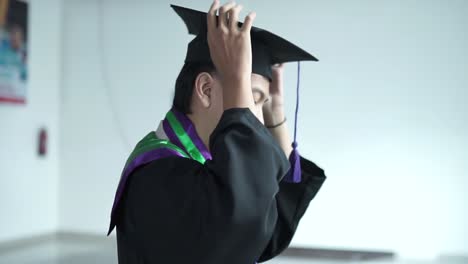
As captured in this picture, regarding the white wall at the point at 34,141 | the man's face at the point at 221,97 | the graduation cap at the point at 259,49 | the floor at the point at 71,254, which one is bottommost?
the floor at the point at 71,254

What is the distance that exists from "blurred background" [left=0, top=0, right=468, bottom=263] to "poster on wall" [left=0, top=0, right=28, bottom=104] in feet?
0.05

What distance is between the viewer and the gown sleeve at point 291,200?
4.53ft

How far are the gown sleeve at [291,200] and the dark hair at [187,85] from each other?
14.4 inches

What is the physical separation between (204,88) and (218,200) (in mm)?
315

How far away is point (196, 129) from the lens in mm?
1188

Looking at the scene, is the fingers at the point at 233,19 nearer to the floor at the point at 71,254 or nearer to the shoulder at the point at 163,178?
the shoulder at the point at 163,178

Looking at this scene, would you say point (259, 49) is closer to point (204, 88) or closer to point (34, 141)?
point (204, 88)

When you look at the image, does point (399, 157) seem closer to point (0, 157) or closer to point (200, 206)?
point (0, 157)

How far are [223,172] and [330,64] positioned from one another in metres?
3.89

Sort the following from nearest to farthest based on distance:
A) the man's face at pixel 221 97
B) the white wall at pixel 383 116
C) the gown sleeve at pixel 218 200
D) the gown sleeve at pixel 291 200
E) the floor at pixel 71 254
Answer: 1. the gown sleeve at pixel 218 200
2. the man's face at pixel 221 97
3. the gown sleeve at pixel 291 200
4. the floor at pixel 71 254
5. the white wall at pixel 383 116

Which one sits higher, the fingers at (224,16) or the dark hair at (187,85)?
the fingers at (224,16)

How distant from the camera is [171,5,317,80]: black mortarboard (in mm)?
1255

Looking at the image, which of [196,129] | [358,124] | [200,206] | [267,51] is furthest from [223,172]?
[358,124]

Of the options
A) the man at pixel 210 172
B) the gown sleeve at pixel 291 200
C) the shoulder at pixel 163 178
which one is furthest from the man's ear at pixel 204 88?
the gown sleeve at pixel 291 200
